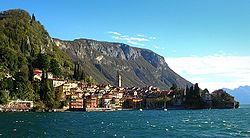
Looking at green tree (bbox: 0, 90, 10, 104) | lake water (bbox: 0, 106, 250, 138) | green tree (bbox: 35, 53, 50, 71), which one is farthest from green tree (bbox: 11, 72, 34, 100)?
lake water (bbox: 0, 106, 250, 138)

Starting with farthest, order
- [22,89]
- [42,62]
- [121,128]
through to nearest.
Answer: [42,62] < [22,89] < [121,128]

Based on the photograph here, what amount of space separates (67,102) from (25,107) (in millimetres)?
25547

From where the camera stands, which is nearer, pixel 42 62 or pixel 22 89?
pixel 22 89

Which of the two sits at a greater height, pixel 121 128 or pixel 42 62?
pixel 42 62

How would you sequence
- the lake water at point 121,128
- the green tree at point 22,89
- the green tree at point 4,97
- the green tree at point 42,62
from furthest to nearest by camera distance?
the green tree at point 42,62, the green tree at point 22,89, the green tree at point 4,97, the lake water at point 121,128

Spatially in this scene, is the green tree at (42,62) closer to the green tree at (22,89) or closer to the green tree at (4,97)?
the green tree at (22,89)

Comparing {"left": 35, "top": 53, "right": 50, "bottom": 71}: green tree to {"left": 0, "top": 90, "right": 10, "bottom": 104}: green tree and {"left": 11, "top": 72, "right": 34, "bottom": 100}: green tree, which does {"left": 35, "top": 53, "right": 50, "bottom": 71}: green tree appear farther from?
{"left": 0, "top": 90, "right": 10, "bottom": 104}: green tree

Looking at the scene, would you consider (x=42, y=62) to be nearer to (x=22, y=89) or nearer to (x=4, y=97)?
(x=22, y=89)

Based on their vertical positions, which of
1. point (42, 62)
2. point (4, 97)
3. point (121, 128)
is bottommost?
point (121, 128)

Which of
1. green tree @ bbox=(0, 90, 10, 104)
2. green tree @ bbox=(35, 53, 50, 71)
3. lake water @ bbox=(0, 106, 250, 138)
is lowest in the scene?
lake water @ bbox=(0, 106, 250, 138)

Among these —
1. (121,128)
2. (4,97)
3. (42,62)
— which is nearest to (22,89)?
(4,97)

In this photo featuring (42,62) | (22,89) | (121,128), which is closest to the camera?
(121,128)

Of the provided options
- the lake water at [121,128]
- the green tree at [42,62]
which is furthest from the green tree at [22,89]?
the lake water at [121,128]

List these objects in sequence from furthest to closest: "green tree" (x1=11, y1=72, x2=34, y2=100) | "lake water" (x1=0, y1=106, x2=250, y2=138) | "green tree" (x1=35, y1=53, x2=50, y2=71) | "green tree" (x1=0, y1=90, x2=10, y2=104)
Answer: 1. "green tree" (x1=35, y1=53, x2=50, y2=71)
2. "green tree" (x1=11, y1=72, x2=34, y2=100)
3. "green tree" (x1=0, y1=90, x2=10, y2=104)
4. "lake water" (x1=0, y1=106, x2=250, y2=138)
